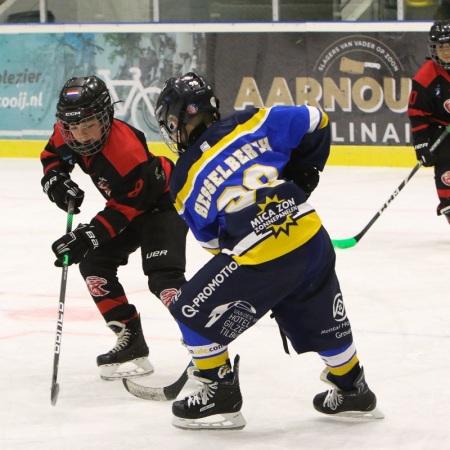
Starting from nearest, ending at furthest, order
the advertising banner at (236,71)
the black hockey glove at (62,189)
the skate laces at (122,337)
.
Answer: the black hockey glove at (62,189) → the skate laces at (122,337) → the advertising banner at (236,71)

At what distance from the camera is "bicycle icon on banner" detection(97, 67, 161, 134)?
817 centimetres

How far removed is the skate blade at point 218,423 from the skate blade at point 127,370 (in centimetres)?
54

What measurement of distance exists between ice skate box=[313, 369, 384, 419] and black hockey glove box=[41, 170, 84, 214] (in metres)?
0.94

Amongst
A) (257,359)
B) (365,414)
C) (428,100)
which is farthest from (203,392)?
(428,100)

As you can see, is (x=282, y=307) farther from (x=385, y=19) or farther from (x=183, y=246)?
(x=385, y=19)

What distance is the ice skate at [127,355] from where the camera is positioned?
3.41 m

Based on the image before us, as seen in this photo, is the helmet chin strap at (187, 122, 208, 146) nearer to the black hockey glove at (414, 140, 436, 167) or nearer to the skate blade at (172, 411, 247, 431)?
the skate blade at (172, 411, 247, 431)

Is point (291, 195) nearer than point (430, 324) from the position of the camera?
Yes

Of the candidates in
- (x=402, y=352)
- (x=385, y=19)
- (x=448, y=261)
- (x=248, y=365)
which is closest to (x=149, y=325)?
(x=248, y=365)

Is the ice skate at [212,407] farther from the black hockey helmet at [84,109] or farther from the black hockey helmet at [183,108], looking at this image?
the black hockey helmet at [84,109]

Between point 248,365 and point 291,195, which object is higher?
point 291,195

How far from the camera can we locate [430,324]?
390 centimetres

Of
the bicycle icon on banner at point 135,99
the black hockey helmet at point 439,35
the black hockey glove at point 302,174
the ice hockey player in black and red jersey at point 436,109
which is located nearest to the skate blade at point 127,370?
the black hockey glove at point 302,174

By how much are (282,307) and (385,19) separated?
533 centimetres
